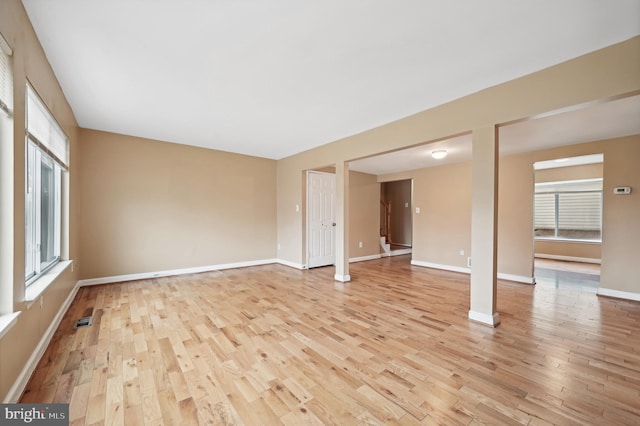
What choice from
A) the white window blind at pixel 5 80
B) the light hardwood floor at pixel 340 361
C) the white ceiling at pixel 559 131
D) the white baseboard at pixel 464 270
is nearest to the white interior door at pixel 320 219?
the white ceiling at pixel 559 131

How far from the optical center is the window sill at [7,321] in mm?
1459

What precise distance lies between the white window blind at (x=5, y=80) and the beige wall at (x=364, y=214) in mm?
5912

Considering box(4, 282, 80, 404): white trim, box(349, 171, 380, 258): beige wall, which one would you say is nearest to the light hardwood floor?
box(4, 282, 80, 404): white trim

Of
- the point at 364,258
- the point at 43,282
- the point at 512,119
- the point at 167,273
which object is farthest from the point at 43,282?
the point at 364,258

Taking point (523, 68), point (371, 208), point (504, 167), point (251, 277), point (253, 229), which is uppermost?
point (523, 68)

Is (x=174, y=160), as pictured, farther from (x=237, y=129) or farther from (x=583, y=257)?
(x=583, y=257)

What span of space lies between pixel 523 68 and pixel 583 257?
7.23 meters

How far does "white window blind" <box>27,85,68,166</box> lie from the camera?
2.24 meters

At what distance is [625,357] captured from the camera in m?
2.21

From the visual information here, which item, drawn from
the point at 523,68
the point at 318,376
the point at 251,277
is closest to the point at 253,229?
the point at 251,277

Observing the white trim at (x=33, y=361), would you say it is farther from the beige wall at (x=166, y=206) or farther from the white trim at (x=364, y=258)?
the white trim at (x=364, y=258)

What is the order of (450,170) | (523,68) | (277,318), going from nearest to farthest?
(523,68) < (277,318) < (450,170)

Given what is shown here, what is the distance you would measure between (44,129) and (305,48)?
283 centimetres

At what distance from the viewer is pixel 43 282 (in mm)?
2416
